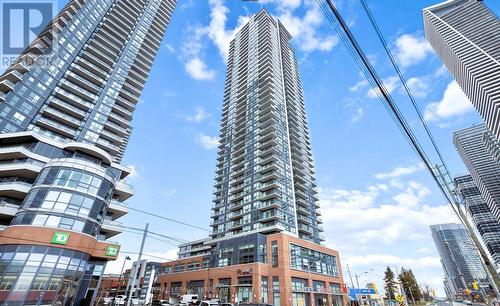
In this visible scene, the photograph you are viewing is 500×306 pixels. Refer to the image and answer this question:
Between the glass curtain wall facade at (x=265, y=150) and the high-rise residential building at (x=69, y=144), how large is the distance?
104ft

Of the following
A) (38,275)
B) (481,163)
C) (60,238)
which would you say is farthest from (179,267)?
(481,163)

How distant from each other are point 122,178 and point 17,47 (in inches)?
1646

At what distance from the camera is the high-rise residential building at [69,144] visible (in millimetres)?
26906

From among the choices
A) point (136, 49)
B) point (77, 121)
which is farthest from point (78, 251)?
point (136, 49)

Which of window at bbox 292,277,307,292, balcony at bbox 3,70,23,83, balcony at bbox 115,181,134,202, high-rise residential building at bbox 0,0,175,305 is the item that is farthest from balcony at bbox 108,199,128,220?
window at bbox 292,277,307,292

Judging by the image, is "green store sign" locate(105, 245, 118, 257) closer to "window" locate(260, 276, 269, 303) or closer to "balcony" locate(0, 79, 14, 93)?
"window" locate(260, 276, 269, 303)

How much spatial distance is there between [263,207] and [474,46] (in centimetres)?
7250

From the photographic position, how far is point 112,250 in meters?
34.7

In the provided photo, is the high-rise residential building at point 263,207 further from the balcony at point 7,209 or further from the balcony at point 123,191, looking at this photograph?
the balcony at point 7,209

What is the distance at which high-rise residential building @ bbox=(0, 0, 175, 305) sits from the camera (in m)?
26.9

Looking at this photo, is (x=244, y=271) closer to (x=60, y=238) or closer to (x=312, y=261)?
(x=312, y=261)

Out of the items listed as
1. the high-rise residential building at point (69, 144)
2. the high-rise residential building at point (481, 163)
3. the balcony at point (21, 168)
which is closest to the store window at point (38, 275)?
the high-rise residential building at point (69, 144)

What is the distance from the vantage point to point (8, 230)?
27.7m

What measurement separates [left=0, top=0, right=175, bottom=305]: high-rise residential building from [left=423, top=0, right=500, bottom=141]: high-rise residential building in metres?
79.8
